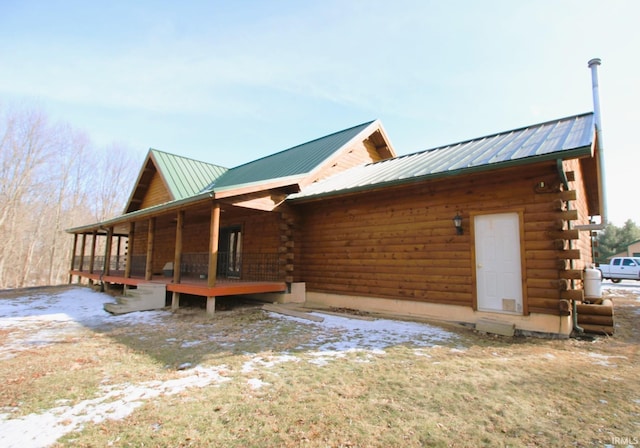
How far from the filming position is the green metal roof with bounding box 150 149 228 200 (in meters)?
15.4

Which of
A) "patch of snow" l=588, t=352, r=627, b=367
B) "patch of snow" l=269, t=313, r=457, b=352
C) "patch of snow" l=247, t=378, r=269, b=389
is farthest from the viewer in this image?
"patch of snow" l=269, t=313, r=457, b=352

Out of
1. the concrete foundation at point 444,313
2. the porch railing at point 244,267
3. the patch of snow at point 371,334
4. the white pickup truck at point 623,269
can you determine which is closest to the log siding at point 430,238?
the concrete foundation at point 444,313

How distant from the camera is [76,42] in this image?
942 cm

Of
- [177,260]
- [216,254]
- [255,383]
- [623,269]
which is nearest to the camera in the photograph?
[255,383]

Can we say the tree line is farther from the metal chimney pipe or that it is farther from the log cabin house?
the metal chimney pipe

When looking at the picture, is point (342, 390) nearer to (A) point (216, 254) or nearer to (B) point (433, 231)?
(B) point (433, 231)

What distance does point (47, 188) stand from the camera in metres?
29.4

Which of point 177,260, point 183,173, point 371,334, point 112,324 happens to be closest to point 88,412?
point 371,334

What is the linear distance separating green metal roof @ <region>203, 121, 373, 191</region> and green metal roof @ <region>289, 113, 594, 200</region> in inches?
81.1

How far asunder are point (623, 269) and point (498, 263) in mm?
22774

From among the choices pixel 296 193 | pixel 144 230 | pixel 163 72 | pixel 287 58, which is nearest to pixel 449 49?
pixel 287 58

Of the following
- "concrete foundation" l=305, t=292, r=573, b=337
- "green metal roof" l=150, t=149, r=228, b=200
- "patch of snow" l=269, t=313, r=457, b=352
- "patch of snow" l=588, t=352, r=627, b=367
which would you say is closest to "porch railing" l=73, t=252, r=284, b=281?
"concrete foundation" l=305, t=292, r=573, b=337

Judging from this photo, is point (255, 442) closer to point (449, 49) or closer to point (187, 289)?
point (187, 289)

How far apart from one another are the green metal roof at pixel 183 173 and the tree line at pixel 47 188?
42.8 feet
